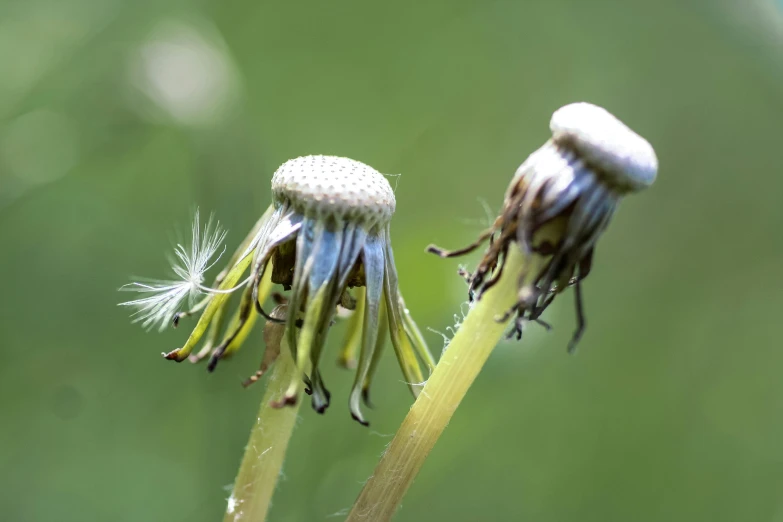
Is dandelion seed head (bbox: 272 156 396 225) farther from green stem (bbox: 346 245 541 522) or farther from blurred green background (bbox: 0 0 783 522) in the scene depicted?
blurred green background (bbox: 0 0 783 522)

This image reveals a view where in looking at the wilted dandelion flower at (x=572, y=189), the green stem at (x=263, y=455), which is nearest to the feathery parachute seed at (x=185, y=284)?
the green stem at (x=263, y=455)

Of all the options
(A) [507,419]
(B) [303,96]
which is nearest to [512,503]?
(A) [507,419]

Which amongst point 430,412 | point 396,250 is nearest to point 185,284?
point 430,412

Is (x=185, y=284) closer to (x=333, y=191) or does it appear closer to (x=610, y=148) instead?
(x=333, y=191)

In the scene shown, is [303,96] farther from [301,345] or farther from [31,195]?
[301,345]

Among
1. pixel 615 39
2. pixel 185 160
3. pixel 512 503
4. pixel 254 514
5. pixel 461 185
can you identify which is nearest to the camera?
pixel 254 514
